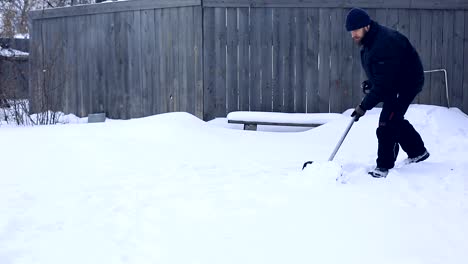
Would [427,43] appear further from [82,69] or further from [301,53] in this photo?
[82,69]

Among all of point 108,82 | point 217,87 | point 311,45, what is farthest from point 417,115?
point 108,82

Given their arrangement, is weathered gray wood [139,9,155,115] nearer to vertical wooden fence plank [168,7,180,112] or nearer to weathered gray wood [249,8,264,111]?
vertical wooden fence plank [168,7,180,112]

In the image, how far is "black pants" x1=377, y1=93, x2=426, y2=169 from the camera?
4.88m

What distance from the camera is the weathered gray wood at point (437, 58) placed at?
27.8ft

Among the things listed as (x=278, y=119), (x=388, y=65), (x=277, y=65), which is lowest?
(x=278, y=119)

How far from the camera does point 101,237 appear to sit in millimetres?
3215

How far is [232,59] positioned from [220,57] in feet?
0.62

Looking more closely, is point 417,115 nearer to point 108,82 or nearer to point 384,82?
point 384,82

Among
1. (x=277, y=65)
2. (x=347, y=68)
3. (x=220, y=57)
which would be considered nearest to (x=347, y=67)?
(x=347, y=68)

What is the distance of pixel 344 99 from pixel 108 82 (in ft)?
13.3

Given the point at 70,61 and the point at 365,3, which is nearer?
the point at 365,3

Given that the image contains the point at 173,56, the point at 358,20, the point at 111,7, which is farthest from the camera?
the point at 111,7

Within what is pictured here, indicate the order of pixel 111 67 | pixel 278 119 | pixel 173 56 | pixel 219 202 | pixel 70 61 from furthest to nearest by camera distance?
pixel 70 61 → pixel 111 67 → pixel 173 56 → pixel 278 119 → pixel 219 202

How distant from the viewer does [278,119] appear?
8.05 meters
